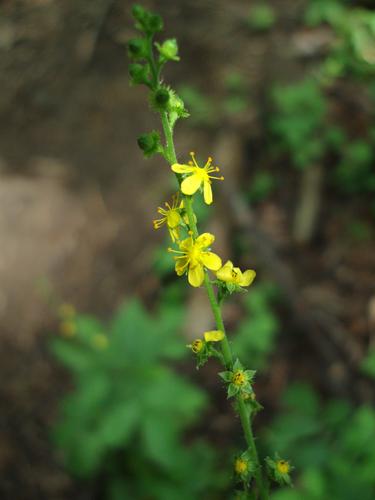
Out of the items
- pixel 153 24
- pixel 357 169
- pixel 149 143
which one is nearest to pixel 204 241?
pixel 149 143

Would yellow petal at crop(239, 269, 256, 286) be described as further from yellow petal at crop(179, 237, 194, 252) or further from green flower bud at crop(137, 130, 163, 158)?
green flower bud at crop(137, 130, 163, 158)

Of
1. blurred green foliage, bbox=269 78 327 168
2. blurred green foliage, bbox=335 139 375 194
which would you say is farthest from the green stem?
blurred green foliage, bbox=269 78 327 168

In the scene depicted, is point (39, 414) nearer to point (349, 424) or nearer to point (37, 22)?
point (349, 424)

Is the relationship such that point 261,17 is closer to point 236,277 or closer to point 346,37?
point 346,37

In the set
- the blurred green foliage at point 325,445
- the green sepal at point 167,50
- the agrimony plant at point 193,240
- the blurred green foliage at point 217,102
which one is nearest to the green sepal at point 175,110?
the agrimony plant at point 193,240

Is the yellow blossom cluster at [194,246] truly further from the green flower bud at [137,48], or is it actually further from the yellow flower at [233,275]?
the green flower bud at [137,48]

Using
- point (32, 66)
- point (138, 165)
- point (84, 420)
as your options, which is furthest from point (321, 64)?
point (84, 420)
